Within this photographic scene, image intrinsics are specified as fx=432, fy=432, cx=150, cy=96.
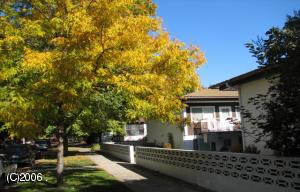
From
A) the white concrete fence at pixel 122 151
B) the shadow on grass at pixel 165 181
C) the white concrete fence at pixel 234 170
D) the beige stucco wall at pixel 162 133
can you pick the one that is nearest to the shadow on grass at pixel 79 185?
the shadow on grass at pixel 165 181

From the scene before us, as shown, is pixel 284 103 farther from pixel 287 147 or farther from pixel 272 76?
pixel 287 147

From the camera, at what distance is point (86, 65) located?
40.2ft

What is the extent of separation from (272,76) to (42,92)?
23.9ft

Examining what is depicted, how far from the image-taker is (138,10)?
21938 mm

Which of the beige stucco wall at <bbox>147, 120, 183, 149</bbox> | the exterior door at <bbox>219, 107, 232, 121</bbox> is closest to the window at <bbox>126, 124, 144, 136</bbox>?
the beige stucco wall at <bbox>147, 120, 183, 149</bbox>

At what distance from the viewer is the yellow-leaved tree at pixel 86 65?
12180 millimetres

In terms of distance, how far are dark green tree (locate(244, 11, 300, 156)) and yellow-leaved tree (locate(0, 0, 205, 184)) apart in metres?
4.45

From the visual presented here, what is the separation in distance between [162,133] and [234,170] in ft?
84.1

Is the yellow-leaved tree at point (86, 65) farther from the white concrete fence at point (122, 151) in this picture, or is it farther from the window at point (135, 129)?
the window at point (135, 129)

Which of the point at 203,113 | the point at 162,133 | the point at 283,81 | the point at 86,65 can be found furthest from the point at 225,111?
the point at 283,81

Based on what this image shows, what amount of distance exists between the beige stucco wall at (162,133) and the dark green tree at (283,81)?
78.3 feet

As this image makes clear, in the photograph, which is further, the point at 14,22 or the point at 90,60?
the point at 14,22

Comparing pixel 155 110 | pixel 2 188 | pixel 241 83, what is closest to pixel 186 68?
pixel 155 110

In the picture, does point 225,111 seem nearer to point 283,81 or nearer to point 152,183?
point 152,183
